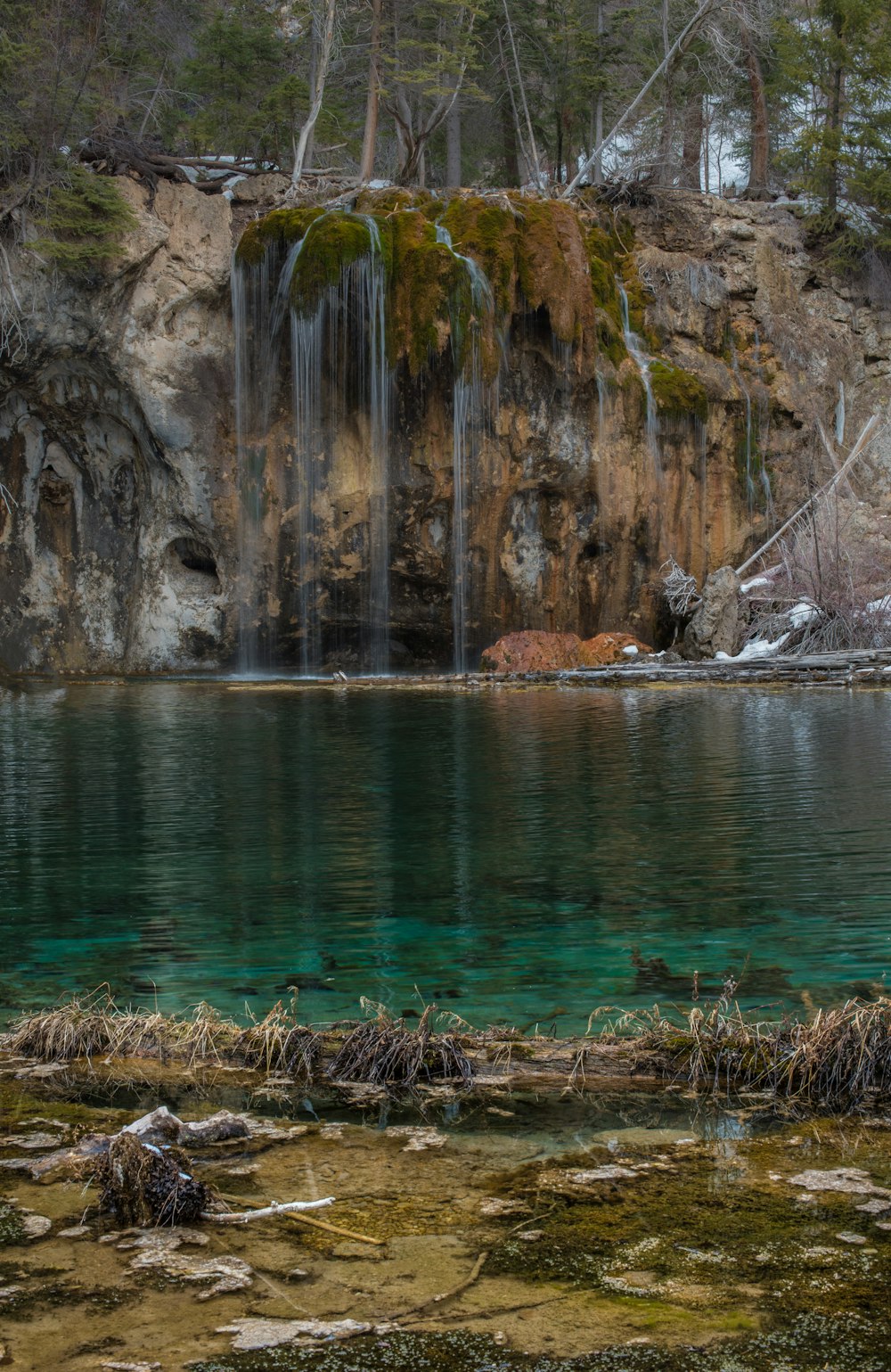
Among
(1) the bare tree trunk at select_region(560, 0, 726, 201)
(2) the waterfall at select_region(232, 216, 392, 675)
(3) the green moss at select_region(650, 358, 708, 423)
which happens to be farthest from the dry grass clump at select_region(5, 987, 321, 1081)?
(1) the bare tree trunk at select_region(560, 0, 726, 201)

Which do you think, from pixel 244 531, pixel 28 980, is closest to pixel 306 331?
pixel 244 531

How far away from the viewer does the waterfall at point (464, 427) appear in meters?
25.2

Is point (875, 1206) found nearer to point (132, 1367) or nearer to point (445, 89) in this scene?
point (132, 1367)

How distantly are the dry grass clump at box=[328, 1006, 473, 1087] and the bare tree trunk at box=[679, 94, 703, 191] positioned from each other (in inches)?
1243

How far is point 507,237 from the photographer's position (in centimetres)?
2569

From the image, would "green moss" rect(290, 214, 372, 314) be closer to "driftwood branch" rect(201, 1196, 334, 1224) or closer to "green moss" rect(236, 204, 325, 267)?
"green moss" rect(236, 204, 325, 267)

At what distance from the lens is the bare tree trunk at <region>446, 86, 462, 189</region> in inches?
1300

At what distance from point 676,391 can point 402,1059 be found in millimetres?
23932

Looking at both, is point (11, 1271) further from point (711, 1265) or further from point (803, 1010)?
point (803, 1010)

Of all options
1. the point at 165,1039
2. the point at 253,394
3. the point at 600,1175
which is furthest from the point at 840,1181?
the point at 253,394

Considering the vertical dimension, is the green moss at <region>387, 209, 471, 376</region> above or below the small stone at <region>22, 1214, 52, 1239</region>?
above

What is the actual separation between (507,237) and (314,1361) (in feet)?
81.3

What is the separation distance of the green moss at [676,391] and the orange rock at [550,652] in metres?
4.90

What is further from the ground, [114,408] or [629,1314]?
[114,408]
